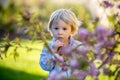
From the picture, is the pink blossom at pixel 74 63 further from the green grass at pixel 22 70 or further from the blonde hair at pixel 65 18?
the green grass at pixel 22 70

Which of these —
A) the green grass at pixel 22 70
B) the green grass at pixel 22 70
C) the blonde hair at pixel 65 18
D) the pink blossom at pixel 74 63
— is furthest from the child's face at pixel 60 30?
the green grass at pixel 22 70

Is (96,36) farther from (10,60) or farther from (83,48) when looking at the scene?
(10,60)

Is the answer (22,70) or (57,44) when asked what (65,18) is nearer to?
(57,44)

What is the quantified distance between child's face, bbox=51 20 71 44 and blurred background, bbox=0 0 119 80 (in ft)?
0.23

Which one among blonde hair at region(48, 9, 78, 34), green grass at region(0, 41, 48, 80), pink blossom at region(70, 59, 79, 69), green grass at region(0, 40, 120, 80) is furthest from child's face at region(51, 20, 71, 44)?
green grass at region(0, 41, 48, 80)

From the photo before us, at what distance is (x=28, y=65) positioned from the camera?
28.8 ft

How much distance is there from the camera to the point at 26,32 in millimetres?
3383

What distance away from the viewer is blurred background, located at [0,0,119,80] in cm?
319

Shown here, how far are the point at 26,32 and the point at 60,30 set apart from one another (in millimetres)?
610

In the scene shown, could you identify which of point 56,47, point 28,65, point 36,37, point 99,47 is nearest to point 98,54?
point 99,47

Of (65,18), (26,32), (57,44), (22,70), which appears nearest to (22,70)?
(22,70)

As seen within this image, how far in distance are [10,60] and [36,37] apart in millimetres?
5940

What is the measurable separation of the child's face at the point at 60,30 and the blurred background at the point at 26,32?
0.23ft

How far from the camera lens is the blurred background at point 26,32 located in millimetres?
3194
